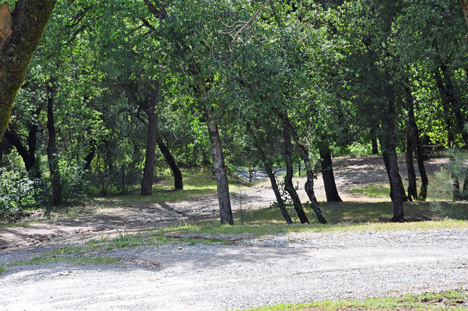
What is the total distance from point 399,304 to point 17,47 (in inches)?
166

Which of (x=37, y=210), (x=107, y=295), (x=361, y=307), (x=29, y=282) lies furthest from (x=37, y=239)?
(x=361, y=307)

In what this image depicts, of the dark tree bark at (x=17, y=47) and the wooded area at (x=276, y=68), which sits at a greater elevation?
the wooded area at (x=276, y=68)

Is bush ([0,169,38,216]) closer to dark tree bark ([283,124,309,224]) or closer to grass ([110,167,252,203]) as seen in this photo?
grass ([110,167,252,203])

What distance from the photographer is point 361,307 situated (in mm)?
5004

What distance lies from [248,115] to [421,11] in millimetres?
5592

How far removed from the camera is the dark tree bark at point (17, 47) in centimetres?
298

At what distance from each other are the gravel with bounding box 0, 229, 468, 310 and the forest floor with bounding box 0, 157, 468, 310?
0.04ft

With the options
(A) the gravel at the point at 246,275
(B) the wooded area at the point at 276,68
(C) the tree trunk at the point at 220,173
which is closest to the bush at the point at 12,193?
(B) the wooded area at the point at 276,68

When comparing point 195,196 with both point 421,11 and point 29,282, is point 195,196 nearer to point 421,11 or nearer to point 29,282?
point 421,11

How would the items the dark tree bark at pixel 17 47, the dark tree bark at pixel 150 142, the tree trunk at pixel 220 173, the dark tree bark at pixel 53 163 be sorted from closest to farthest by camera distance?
the dark tree bark at pixel 17 47
the tree trunk at pixel 220 173
the dark tree bark at pixel 53 163
the dark tree bark at pixel 150 142

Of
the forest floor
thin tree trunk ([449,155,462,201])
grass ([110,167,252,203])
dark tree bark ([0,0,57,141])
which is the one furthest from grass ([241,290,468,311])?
grass ([110,167,252,203])

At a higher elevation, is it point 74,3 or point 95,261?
point 74,3

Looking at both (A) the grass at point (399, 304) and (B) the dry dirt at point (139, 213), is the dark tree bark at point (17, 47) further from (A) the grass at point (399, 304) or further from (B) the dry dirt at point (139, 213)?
(B) the dry dirt at point (139, 213)

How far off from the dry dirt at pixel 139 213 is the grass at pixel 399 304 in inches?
344
